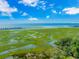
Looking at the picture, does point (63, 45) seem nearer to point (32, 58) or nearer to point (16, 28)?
point (32, 58)

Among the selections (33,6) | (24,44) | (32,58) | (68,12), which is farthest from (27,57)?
(68,12)

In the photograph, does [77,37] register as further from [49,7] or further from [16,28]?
[16,28]

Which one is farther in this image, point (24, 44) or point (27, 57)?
point (24, 44)

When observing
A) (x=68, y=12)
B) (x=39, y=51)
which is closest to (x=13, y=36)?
(x=39, y=51)

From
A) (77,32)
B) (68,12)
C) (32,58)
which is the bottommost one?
(32,58)

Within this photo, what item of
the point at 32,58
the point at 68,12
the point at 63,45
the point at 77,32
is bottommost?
the point at 32,58

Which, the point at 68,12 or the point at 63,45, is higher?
the point at 68,12
